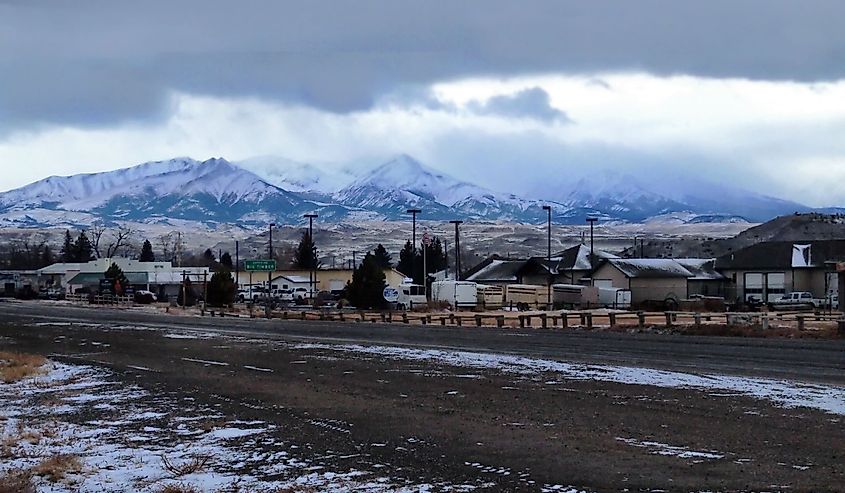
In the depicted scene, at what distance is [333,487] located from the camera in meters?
11.2

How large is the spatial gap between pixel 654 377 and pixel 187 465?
12583 millimetres

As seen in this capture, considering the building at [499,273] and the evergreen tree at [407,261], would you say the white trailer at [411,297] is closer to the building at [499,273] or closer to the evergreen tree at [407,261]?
the building at [499,273]

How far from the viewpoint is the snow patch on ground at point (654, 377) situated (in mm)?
18328

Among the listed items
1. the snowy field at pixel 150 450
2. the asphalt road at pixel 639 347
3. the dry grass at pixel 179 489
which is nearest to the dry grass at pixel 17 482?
the snowy field at pixel 150 450

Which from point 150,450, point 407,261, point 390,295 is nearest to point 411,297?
point 390,295

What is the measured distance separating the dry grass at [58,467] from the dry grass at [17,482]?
162 mm

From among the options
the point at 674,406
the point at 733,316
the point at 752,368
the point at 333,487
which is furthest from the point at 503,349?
the point at 333,487

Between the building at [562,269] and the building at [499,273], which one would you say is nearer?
the building at [562,269]

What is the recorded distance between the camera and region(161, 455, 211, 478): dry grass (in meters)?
12.2

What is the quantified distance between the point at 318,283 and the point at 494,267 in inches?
1157

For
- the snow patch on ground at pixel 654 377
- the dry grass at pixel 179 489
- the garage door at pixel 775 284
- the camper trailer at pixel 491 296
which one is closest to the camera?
the dry grass at pixel 179 489

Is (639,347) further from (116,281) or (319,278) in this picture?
(319,278)

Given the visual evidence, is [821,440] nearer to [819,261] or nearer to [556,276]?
[819,261]

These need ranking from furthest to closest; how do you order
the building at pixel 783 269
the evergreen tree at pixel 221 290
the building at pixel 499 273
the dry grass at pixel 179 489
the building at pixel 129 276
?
the building at pixel 129 276
the building at pixel 499 273
the evergreen tree at pixel 221 290
the building at pixel 783 269
the dry grass at pixel 179 489
